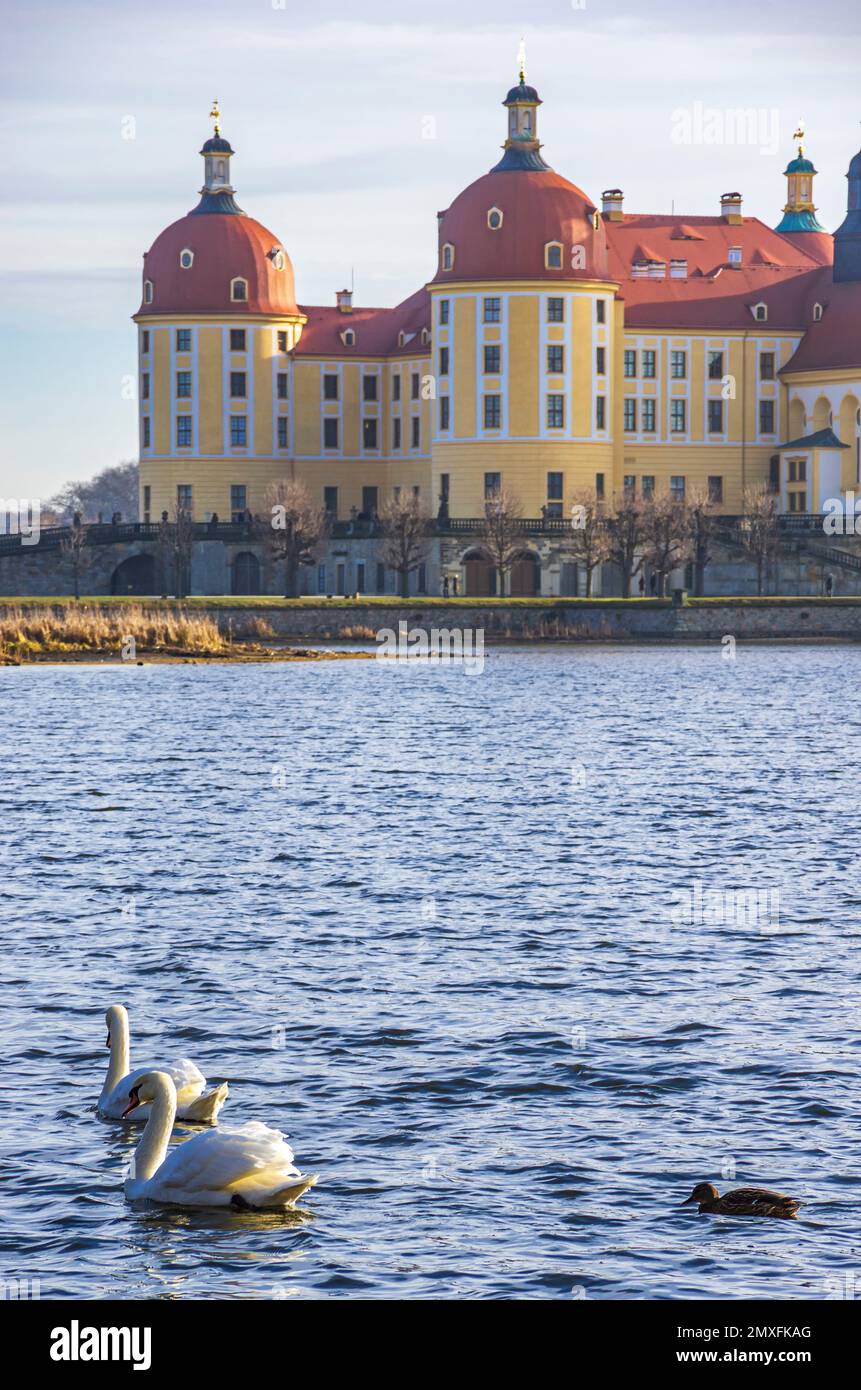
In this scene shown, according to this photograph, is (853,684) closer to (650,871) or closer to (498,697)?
(498,697)

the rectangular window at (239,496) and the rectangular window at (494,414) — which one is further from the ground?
the rectangular window at (494,414)

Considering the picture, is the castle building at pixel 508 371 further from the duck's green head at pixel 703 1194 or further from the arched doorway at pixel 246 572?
the duck's green head at pixel 703 1194

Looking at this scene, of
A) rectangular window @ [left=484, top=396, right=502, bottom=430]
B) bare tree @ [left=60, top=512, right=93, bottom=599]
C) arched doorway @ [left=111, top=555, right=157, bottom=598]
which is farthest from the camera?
rectangular window @ [left=484, top=396, right=502, bottom=430]

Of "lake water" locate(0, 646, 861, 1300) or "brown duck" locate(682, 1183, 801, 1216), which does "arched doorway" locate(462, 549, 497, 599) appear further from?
"brown duck" locate(682, 1183, 801, 1216)

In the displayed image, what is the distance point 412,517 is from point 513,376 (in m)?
9.14

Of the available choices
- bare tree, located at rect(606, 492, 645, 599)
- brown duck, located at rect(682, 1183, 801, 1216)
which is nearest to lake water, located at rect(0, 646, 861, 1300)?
brown duck, located at rect(682, 1183, 801, 1216)

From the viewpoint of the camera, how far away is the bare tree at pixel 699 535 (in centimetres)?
10262

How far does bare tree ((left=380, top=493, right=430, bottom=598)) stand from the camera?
4058 inches

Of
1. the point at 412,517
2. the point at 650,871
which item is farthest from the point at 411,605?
the point at 650,871

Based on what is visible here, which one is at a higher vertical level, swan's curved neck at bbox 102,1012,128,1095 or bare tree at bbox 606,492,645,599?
bare tree at bbox 606,492,645,599

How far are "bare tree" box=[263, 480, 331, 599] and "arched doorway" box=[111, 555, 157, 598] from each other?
543cm

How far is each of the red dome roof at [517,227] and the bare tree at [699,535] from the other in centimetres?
1253

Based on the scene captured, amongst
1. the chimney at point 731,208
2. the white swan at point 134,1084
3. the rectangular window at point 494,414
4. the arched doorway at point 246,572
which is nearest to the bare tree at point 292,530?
the arched doorway at point 246,572
